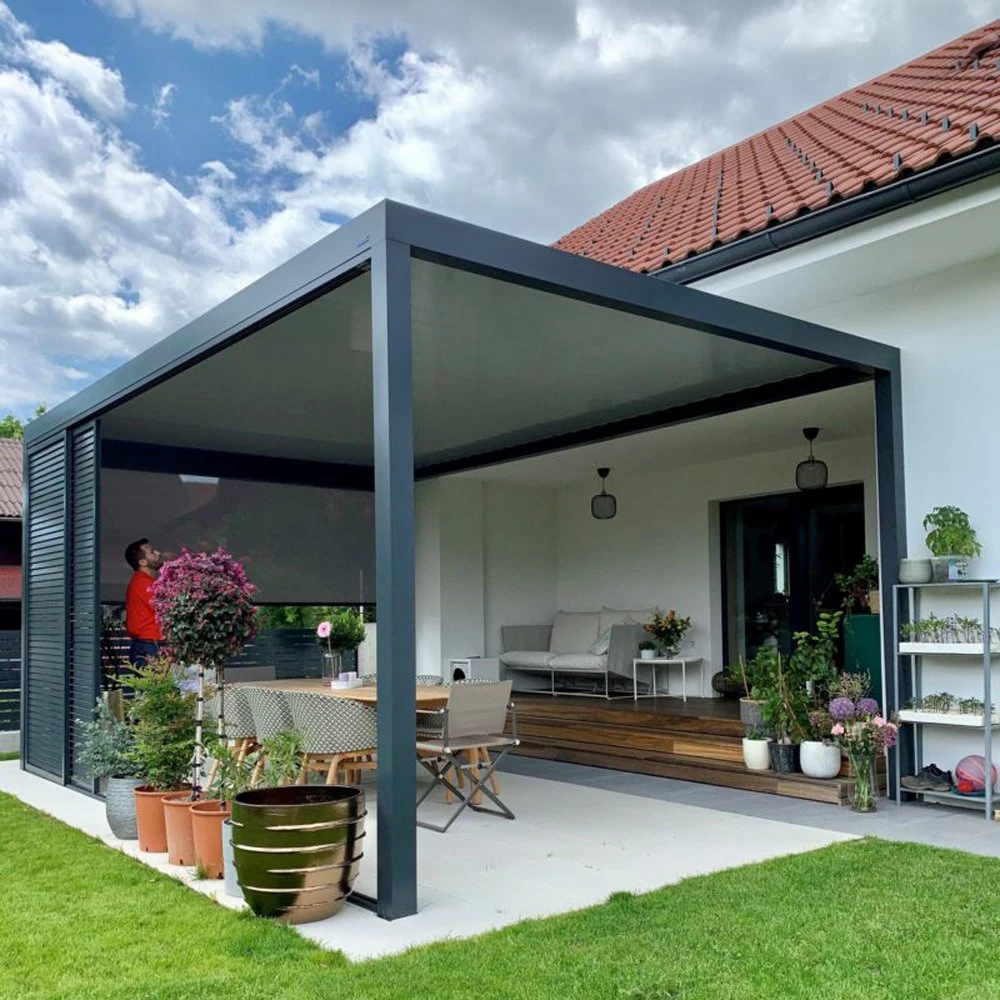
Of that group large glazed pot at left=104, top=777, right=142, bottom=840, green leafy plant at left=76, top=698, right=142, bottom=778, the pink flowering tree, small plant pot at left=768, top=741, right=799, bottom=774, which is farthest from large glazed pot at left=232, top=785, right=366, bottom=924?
small plant pot at left=768, top=741, right=799, bottom=774

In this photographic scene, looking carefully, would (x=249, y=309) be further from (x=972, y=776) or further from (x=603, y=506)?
(x=603, y=506)

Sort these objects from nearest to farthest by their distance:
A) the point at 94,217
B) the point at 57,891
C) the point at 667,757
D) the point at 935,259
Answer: the point at 57,891 < the point at 935,259 < the point at 667,757 < the point at 94,217

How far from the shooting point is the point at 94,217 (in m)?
20.9

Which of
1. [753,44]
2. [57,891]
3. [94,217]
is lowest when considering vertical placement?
[57,891]

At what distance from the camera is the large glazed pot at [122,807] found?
5.31m

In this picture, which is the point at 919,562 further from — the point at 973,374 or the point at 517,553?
the point at 517,553

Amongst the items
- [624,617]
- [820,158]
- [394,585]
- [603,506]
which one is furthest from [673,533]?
[394,585]

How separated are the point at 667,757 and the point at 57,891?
4225mm

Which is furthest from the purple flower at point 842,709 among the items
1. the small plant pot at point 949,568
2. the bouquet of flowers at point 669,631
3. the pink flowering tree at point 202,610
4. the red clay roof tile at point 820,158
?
the bouquet of flowers at point 669,631

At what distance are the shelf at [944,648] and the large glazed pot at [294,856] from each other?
11.1 ft

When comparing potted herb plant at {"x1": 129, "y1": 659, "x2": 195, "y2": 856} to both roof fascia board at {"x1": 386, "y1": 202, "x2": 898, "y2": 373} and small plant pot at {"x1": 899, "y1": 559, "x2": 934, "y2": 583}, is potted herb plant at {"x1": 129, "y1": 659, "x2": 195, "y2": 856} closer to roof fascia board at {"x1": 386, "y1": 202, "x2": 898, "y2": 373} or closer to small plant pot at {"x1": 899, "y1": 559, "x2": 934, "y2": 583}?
roof fascia board at {"x1": 386, "y1": 202, "x2": 898, "y2": 373}

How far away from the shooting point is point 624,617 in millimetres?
10648

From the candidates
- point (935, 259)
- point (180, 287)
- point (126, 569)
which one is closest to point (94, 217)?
point (180, 287)

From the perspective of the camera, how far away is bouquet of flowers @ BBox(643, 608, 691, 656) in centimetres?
1003
